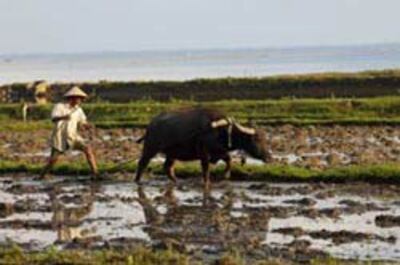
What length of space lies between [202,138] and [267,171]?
1.31 m

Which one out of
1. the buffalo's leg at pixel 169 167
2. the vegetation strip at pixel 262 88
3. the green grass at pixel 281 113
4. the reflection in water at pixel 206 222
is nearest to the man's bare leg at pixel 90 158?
the buffalo's leg at pixel 169 167

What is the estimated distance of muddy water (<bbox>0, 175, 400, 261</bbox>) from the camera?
9109 millimetres

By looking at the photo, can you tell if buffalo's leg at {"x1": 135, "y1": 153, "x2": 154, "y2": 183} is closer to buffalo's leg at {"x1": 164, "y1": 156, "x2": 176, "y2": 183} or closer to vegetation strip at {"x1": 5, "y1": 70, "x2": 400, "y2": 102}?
buffalo's leg at {"x1": 164, "y1": 156, "x2": 176, "y2": 183}

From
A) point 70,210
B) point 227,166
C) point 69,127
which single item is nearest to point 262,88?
point 69,127

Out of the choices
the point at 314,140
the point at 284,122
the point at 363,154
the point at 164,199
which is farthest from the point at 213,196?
the point at 284,122

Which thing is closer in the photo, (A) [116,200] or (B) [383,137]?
(A) [116,200]

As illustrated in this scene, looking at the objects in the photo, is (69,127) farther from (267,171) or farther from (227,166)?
(267,171)

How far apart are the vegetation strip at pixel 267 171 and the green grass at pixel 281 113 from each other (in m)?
8.83

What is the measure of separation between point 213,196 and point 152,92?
28037 mm

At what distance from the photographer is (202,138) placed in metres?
13.5

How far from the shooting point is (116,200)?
12.5 m

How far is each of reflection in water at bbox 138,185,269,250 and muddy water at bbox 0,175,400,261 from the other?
0.01 metres

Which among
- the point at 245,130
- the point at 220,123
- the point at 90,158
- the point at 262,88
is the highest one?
the point at 220,123

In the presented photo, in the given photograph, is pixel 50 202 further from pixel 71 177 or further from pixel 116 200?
pixel 71 177
